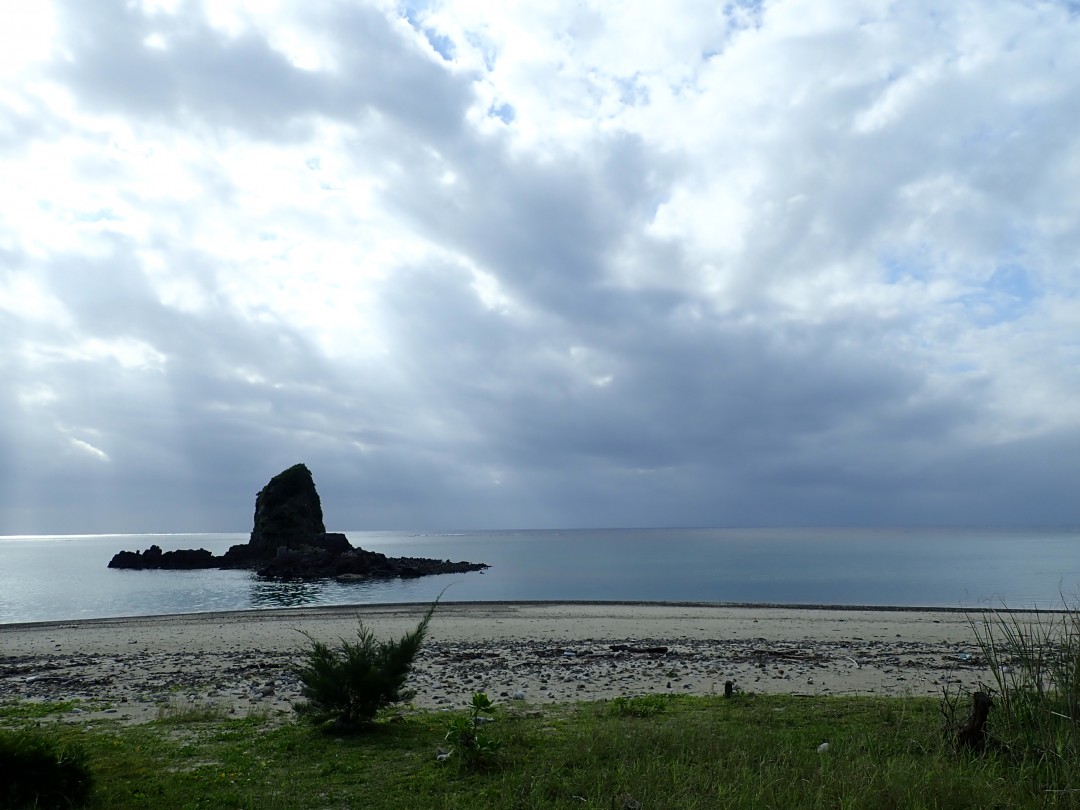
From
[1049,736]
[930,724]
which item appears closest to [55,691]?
[930,724]

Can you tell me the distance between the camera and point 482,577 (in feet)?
298

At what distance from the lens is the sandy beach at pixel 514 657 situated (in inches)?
643

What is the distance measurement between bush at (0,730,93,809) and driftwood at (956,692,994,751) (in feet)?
36.3

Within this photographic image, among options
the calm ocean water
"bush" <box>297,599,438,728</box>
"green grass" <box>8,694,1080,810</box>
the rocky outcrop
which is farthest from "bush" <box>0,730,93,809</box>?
the rocky outcrop

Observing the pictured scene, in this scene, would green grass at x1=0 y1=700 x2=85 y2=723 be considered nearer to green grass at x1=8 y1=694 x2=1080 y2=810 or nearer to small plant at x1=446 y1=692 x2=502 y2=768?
green grass at x1=8 y1=694 x2=1080 y2=810

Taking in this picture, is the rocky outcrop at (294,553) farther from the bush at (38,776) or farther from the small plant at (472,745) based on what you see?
the bush at (38,776)

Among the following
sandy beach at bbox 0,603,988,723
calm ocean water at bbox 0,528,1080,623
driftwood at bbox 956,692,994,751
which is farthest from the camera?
calm ocean water at bbox 0,528,1080,623

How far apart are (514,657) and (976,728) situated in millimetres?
15477

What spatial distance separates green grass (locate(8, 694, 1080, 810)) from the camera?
752cm

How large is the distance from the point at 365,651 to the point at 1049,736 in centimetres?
1023

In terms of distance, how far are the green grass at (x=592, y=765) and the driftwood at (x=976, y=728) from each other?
0.25 metres

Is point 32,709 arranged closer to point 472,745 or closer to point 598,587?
point 472,745

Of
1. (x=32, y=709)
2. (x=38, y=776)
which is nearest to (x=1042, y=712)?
(x=38, y=776)

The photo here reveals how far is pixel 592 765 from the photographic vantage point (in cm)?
899
